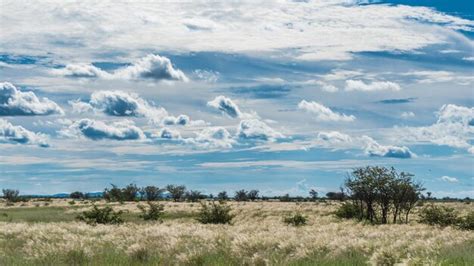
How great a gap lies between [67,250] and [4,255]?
7.32 feet

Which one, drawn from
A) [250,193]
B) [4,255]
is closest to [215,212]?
[4,255]

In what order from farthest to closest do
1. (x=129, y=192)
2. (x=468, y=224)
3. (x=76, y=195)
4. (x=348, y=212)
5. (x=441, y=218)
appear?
1. (x=76, y=195)
2. (x=129, y=192)
3. (x=348, y=212)
4. (x=441, y=218)
5. (x=468, y=224)

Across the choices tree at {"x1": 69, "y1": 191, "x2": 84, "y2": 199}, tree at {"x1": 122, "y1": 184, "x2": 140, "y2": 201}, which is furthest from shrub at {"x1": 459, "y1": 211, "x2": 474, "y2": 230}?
tree at {"x1": 69, "y1": 191, "x2": 84, "y2": 199}

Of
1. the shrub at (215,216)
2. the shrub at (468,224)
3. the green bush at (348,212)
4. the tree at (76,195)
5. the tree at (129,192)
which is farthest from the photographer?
the tree at (76,195)

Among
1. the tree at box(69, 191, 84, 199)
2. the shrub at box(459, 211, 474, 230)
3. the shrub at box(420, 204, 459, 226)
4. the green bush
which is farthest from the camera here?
the tree at box(69, 191, 84, 199)

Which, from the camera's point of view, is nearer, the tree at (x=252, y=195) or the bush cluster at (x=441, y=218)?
the bush cluster at (x=441, y=218)

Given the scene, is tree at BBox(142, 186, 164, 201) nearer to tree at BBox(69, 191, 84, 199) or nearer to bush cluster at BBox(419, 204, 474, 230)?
tree at BBox(69, 191, 84, 199)

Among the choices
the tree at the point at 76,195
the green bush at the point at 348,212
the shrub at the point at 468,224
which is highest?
the tree at the point at 76,195

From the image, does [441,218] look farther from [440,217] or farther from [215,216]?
[215,216]

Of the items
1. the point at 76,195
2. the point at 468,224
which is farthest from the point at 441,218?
the point at 76,195

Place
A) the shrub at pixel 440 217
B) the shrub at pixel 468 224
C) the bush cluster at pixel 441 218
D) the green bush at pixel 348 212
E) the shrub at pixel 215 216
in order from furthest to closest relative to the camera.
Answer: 1. the green bush at pixel 348 212
2. the shrub at pixel 215 216
3. the shrub at pixel 440 217
4. the bush cluster at pixel 441 218
5. the shrub at pixel 468 224

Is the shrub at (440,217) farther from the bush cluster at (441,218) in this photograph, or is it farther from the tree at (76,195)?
the tree at (76,195)

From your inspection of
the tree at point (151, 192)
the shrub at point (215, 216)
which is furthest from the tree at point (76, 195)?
the shrub at point (215, 216)

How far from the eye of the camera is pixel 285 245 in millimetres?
18094
